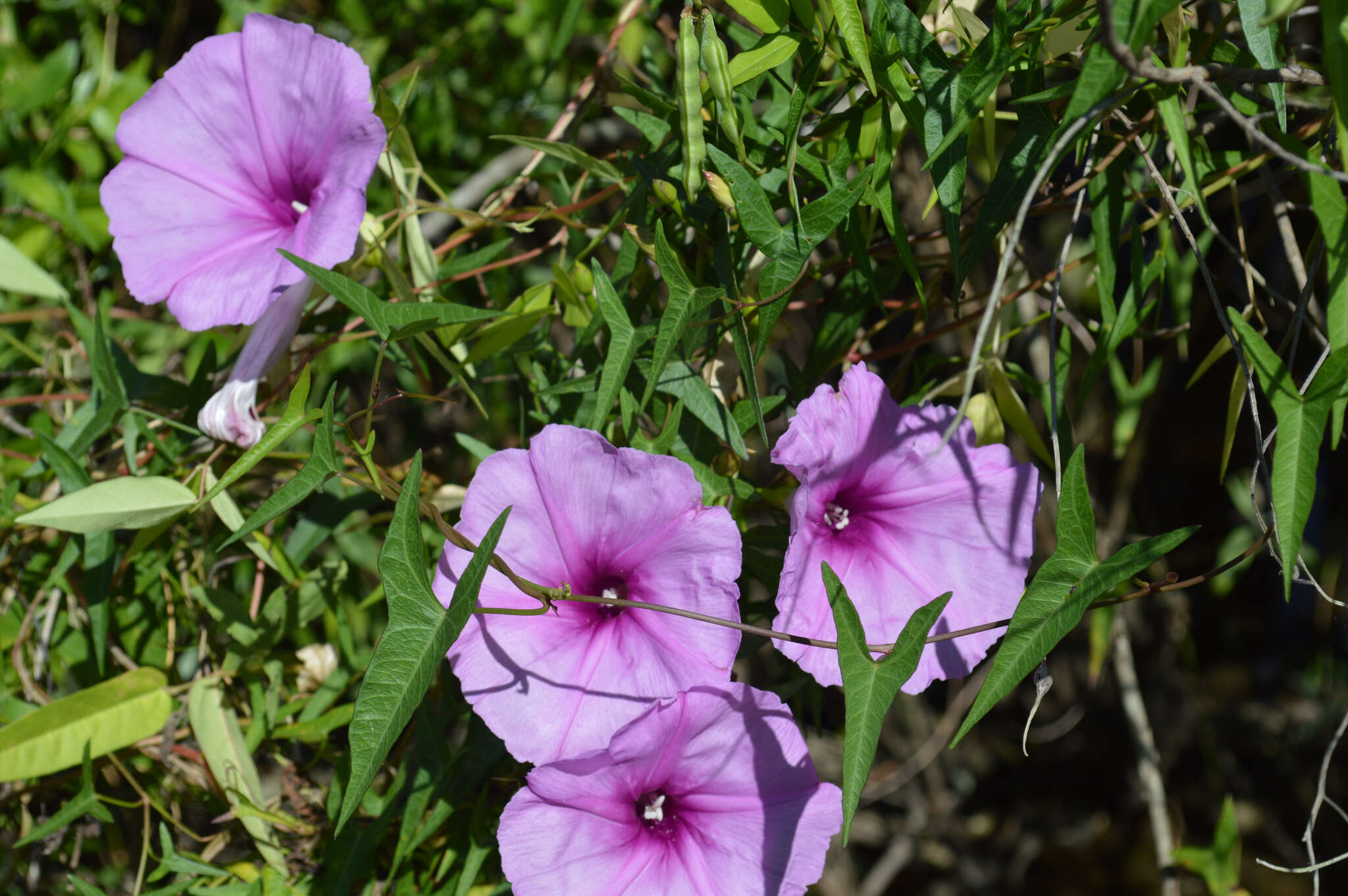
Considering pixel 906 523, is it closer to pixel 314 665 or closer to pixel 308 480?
pixel 308 480

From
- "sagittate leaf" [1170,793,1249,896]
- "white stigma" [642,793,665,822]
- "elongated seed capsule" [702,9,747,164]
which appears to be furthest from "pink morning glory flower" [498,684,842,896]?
"sagittate leaf" [1170,793,1249,896]

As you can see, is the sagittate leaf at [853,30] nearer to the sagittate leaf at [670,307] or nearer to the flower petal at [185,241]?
the sagittate leaf at [670,307]

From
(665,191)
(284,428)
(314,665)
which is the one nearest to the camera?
(284,428)

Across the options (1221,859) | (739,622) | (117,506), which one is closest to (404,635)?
(739,622)

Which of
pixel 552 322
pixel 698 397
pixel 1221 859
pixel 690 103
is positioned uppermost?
pixel 690 103

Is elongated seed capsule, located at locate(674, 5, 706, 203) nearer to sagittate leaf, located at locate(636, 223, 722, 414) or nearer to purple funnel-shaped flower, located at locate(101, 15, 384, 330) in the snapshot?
sagittate leaf, located at locate(636, 223, 722, 414)
